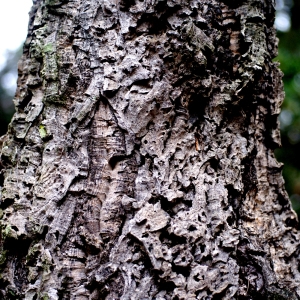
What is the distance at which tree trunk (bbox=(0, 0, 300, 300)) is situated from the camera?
0.94 m

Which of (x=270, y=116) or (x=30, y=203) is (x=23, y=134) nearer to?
(x=30, y=203)

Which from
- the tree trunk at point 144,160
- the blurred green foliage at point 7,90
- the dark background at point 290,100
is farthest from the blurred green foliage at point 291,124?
the blurred green foliage at point 7,90

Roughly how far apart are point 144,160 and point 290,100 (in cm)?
185

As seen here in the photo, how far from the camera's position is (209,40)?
1080 millimetres

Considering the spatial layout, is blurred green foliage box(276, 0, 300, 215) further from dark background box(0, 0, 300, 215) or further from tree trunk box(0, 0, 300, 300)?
tree trunk box(0, 0, 300, 300)

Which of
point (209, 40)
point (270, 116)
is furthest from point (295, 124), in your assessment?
point (209, 40)

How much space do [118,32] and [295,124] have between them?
78.1 inches

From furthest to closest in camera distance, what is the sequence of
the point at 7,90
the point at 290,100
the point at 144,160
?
the point at 7,90, the point at 290,100, the point at 144,160

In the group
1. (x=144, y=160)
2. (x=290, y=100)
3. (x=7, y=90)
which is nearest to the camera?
(x=144, y=160)

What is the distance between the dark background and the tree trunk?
4.82 ft

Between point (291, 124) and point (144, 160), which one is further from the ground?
point (291, 124)

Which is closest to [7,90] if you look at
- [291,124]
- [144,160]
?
[291,124]

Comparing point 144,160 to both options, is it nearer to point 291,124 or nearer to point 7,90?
point 291,124

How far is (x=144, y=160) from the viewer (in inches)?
39.8
